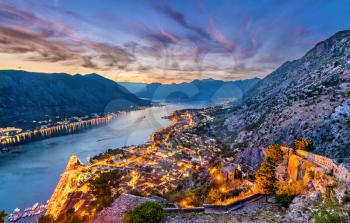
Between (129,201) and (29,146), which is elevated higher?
(129,201)

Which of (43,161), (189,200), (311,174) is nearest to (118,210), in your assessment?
(189,200)

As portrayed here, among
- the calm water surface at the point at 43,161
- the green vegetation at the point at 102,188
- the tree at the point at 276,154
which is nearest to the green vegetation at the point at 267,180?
the tree at the point at 276,154

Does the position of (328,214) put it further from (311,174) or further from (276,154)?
(276,154)

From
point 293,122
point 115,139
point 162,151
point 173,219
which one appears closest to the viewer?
point 173,219

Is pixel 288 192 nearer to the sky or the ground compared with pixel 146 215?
nearer to the sky

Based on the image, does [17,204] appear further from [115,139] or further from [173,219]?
[115,139]

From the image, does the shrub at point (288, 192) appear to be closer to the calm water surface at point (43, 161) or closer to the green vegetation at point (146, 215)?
the green vegetation at point (146, 215)

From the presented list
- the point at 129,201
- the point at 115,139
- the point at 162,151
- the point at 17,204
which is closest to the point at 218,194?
the point at 129,201

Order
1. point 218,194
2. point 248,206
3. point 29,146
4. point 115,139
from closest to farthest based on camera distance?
point 248,206 < point 218,194 < point 29,146 < point 115,139

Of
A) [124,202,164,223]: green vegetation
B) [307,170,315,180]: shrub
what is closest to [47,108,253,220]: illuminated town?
[307,170,315,180]: shrub
